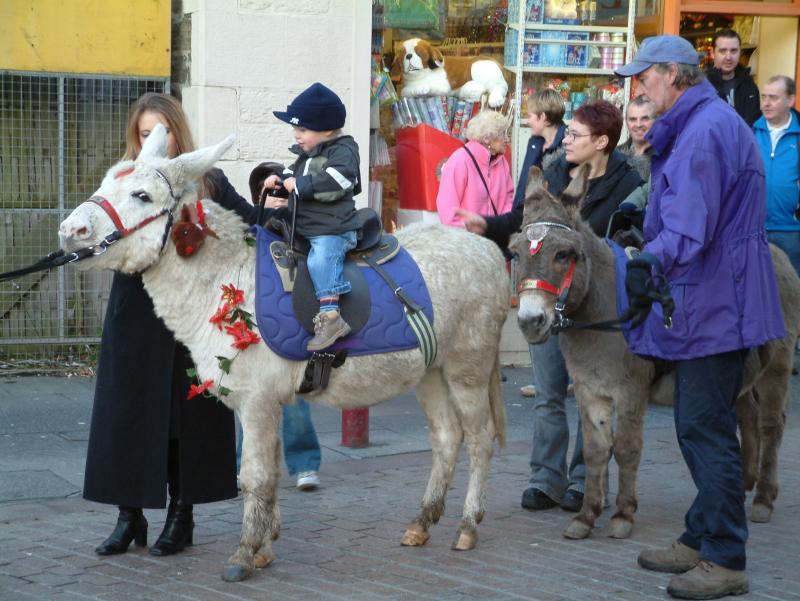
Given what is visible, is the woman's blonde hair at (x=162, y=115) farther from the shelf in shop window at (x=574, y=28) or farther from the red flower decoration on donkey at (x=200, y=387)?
the shelf in shop window at (x=574, y=28)

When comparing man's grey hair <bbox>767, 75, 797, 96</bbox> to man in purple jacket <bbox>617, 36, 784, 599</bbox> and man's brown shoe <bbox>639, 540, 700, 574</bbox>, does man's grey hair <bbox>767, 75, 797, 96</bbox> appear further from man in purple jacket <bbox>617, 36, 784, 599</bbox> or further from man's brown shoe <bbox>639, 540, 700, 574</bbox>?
man's brown shoe <bbox>639, 540, 700, 574</bbox>

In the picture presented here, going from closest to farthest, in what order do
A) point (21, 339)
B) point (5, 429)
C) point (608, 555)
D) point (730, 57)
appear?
point (608, 555) → point (5, 429) → point (21, 339) → point (730, 57)

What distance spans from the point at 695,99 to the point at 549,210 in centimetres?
103

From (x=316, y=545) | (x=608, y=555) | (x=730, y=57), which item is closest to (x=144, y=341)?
(x=316, y=545)

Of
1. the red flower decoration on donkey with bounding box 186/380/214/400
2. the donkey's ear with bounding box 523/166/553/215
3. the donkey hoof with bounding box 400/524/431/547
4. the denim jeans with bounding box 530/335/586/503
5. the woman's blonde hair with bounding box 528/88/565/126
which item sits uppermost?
the woman's blonde hair with bounding box 528/88/565/126

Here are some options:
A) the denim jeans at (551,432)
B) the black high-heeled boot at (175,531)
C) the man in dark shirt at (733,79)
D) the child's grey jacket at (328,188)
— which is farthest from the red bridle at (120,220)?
the man in dark shirt at (733,79)

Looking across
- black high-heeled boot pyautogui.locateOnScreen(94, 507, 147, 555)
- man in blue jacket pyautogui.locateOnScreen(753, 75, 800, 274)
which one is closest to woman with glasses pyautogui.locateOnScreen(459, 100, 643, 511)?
black high-heeled boot pyautogui.locateOnScreen(94, 507, 147, 555)

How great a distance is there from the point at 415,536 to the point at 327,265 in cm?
156

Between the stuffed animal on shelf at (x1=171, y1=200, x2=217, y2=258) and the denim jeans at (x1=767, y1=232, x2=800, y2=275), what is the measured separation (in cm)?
643

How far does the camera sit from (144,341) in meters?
6.01

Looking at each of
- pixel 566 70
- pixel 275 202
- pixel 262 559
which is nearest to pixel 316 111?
pixel 275 202

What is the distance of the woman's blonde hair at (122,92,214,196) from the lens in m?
6.11

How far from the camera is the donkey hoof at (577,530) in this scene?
21.4 ft

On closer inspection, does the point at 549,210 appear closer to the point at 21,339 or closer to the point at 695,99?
the point at 695,99
